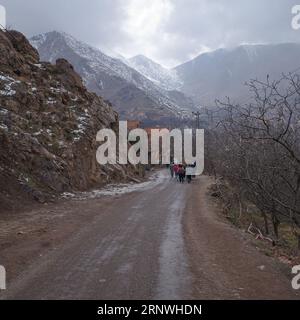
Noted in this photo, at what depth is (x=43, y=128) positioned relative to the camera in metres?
24.5

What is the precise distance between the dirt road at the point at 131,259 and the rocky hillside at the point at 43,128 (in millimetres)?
3407

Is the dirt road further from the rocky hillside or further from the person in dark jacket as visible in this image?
the person in dark jacket

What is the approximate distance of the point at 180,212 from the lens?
1773 centimetres

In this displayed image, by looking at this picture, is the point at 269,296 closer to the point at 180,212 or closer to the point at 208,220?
the point at 208,220

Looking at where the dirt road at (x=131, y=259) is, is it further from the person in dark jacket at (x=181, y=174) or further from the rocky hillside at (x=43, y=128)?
the person in dark jacket at (x=181, y=174)

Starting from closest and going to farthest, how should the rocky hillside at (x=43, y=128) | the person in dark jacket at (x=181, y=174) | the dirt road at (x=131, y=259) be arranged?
the dirt road at (x=131, y=259) < the rocky hillside at (x=43, y=128) < the person in dark jacket at (x=181, y=174)

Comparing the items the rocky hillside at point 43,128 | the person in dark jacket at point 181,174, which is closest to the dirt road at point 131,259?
the rocky hillside at point 43,128

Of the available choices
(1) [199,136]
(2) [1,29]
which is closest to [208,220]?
(2) [1,29]

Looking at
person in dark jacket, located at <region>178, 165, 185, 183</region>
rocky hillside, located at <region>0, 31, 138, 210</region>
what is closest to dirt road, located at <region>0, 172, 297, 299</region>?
rocky hillside, located at <region>0, 31, 138, 210</region>

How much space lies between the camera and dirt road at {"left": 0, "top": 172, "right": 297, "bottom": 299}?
7645mm

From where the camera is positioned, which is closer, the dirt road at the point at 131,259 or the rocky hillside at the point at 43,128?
the dirt road at the point at 131,259

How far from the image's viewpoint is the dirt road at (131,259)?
7.64 metres
